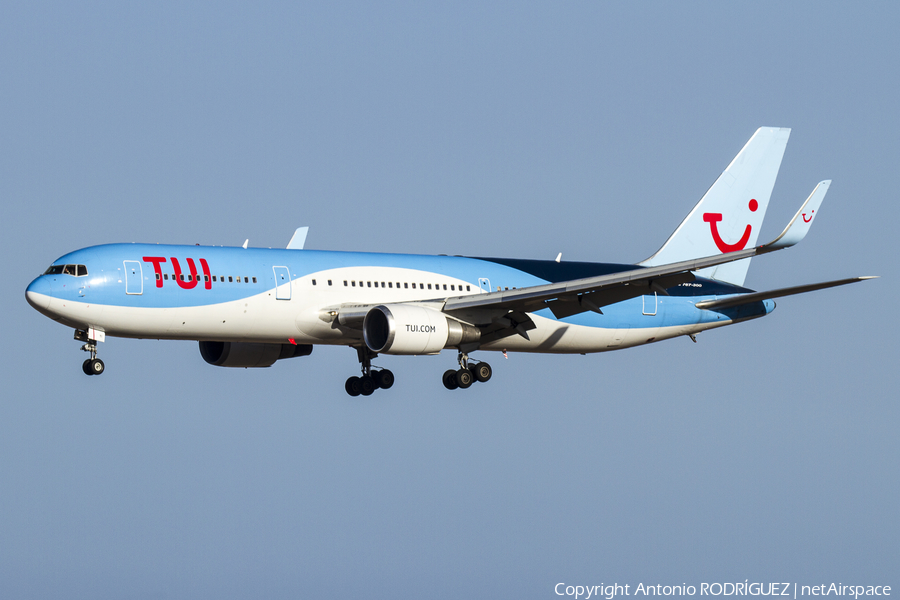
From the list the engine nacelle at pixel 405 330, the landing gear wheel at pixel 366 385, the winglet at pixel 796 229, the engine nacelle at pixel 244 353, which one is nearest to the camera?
the winglet at pixel 796 229

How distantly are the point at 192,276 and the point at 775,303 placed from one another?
23166 millimetres

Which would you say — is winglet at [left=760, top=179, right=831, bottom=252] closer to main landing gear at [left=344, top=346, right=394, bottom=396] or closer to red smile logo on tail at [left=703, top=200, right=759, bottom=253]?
red smile logo on tail at [left=703, top=200, right=759, bottom=253]

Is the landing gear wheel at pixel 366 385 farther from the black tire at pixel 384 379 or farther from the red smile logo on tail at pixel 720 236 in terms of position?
the red smile logo on tail at pixel 720 236

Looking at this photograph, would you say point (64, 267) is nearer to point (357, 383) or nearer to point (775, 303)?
point (357, 383)

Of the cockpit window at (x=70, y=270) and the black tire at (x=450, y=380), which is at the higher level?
the cockpit window at (x=70, y=270)

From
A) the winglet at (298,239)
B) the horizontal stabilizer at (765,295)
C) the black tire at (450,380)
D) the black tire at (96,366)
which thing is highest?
the winglet at (298,239)

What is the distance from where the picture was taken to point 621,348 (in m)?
53.2

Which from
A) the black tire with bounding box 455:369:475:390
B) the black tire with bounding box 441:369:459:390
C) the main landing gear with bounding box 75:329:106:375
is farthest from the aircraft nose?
the black tire with bounding box 455:369:475:390

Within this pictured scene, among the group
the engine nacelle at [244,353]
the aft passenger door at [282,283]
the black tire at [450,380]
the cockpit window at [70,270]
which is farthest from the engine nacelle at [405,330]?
the cockpit window at [70,270]

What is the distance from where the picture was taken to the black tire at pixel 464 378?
4816cm

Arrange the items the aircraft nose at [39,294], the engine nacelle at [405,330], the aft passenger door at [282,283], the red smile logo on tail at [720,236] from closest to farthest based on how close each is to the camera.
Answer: the aircraft nose at [39,294] → the engine nacelle at [405,330] → the aft passenger door at [282,283] → the red smile logo on tail at [720,236]

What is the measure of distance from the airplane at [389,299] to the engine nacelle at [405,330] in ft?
0.15

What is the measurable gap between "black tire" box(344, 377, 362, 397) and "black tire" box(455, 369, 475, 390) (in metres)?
5.04

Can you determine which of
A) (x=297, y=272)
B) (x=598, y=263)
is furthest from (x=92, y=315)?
(x=598, y=263)
